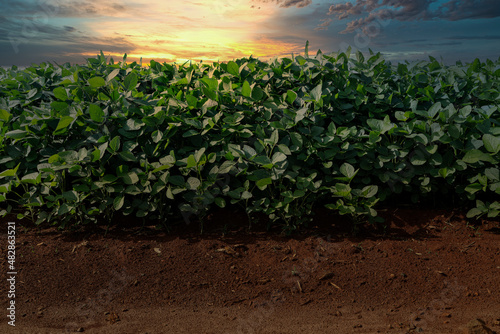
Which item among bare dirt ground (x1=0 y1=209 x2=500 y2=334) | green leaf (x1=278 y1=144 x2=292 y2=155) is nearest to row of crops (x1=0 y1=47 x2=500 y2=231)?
green leaf (x1=278 y1=144 x2=292 y2=155)

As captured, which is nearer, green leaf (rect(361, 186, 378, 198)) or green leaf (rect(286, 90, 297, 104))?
green leaf (rect(361, 186, 378, 198))

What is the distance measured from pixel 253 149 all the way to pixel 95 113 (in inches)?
51.9

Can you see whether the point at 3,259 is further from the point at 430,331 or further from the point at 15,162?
the point at 430,331

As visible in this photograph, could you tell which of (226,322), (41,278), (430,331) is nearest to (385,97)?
(430,331)

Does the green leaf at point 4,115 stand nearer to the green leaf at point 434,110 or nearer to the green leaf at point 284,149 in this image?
the green leaf at point 284,149

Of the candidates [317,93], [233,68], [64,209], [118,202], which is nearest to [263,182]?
[317,93]

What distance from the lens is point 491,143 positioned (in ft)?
11.4

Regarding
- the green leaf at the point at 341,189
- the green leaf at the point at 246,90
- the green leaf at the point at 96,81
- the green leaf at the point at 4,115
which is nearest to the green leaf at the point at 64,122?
the green leaf at the point at 96,81

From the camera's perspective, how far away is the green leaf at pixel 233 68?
3.96 meters

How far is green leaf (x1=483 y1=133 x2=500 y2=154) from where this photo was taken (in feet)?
11.3

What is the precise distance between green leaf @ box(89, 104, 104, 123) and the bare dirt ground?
1.00 metres

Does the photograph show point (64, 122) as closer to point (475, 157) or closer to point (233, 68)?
point (233, 68)

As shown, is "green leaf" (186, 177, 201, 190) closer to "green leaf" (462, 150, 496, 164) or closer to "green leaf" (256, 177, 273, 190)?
"green leaf" (256, 177, 273, 190)

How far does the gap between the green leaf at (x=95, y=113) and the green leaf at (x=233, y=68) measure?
127 cm
